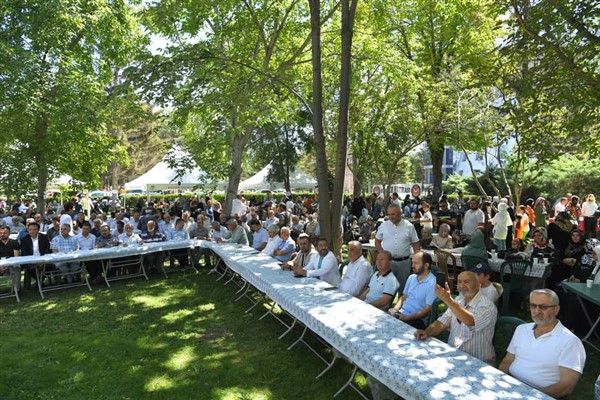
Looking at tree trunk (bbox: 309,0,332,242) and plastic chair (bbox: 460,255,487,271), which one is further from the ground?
tree trunk (bbox: 309,0,332,242)

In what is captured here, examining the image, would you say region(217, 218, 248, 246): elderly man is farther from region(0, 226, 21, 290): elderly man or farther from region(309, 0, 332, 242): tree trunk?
region(0, 226, 21, 290): elderly man

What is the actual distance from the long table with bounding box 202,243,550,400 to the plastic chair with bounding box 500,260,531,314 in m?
2.62

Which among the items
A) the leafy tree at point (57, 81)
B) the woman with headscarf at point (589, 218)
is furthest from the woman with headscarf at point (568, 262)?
the leafy tree at point (57, 81)

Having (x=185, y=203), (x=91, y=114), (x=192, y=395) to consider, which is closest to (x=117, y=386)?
(x=192, y=395)

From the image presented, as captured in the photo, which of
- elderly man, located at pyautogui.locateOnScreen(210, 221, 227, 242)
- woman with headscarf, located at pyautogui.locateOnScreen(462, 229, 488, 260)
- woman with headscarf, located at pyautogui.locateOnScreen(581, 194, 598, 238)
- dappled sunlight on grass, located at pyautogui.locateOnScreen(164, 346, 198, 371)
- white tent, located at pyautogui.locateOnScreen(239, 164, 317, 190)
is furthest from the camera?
white tent, located at pyautogui.locateOnScreen(239, 164, 317, 190)

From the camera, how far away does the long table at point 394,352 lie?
8.75 feet

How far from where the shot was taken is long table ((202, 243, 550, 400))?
8.75ft

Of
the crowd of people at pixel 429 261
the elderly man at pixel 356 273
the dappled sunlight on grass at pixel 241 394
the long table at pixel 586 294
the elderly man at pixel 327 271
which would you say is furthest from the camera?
the elderly man at pixel 327 271

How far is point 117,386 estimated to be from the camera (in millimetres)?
4434

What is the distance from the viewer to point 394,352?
325cm

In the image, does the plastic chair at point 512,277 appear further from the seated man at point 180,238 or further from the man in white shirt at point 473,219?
the seated man at point 180,238

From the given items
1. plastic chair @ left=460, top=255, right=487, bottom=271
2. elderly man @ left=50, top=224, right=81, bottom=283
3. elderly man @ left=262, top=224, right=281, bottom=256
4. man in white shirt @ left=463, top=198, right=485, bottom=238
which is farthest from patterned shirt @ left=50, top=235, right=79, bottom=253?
man in white shirt @ left=463, top=198, right=485, bottom=238

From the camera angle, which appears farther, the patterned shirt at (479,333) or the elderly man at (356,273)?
the elderly man at (356,273)

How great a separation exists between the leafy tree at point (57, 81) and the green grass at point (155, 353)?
492cm
